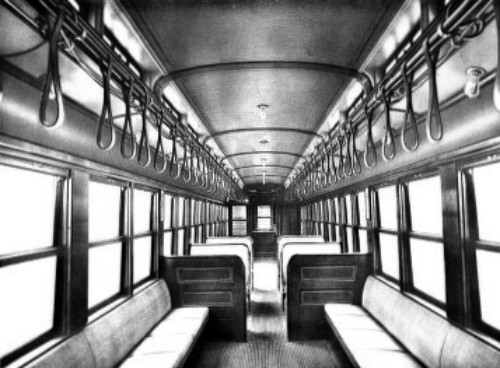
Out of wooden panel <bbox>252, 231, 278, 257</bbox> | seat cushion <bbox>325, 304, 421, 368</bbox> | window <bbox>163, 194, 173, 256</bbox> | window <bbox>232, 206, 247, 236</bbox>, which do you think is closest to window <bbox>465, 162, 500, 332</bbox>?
seat cushion <bbox>325, 304, 421, 368</bbox>

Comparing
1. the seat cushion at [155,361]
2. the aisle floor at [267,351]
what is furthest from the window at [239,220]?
the seat cushion at [155,361]

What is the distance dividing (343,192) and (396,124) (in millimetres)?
2864

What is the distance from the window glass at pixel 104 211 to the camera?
3391mm

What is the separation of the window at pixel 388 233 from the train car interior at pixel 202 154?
0.09ft

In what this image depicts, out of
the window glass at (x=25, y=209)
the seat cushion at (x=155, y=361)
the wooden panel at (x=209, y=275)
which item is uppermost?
the window glass at (x=25, y=209)

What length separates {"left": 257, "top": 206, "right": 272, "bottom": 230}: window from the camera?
1873 cm

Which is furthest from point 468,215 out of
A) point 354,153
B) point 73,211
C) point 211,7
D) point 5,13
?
point 5,13

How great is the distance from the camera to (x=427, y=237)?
3.51 m

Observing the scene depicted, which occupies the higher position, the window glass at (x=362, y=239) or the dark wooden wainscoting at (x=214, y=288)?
the window glass at (x=362, y=239)

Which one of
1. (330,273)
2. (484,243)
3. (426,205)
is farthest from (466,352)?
(330,273)

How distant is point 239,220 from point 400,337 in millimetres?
14613

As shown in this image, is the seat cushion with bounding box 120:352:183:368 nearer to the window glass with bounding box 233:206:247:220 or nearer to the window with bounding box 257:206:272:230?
the window glass with bounding box 233:206:247:220

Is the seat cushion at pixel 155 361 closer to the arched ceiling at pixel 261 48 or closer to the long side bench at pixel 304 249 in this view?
the arched ceiling at pixel 261 48

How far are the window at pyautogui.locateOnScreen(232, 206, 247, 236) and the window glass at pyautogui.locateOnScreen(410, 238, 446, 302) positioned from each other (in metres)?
14.2
